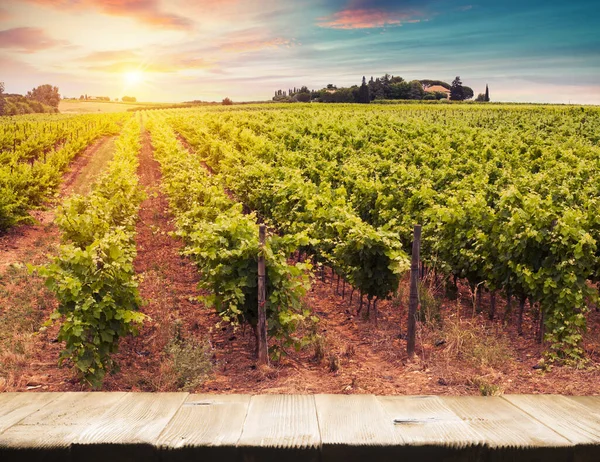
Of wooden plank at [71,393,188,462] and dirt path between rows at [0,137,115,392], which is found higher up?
wooden plank at [71,393,188,462]

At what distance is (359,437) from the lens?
5.06 feet

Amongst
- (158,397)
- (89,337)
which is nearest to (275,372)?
(89,337)

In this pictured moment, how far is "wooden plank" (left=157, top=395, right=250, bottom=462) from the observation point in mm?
1514

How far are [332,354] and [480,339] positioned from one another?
2.14 metres

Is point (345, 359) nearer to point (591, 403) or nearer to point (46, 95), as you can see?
point (591, 403)

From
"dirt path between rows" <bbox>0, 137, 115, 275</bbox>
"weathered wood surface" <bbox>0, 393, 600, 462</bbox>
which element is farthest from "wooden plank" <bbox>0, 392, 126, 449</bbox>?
"dirt path between rows" <bbox>0, 137, 115, 275</bbox>

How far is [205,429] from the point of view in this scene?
161 cm

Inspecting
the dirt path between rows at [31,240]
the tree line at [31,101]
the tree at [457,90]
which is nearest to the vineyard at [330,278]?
the dirt path between rows at [31,240]

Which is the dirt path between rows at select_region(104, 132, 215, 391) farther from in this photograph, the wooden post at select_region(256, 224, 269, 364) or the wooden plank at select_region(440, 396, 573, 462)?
the wooden plank at select_region(440, 396, 573, 462)

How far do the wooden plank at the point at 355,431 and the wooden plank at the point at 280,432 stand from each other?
33 millimetres

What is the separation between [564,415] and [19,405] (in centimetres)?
178

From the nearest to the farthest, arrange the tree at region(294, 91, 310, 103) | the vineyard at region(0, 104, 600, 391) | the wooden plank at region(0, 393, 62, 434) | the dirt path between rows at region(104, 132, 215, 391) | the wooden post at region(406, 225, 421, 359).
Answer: the wooden plank at region(0, 393, 62, 434)
the dirt path between rows at region(104, 132, 215, 391)
the vineyard at region(0, 104, 600, 391)
the wooden post at region(406, 225, 421, 359)
the tree at region(294, 91, 310, 103)

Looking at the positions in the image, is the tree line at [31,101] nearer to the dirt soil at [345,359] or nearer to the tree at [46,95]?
the tree at [46,95]

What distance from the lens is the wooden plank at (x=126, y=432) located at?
1.53 meters
